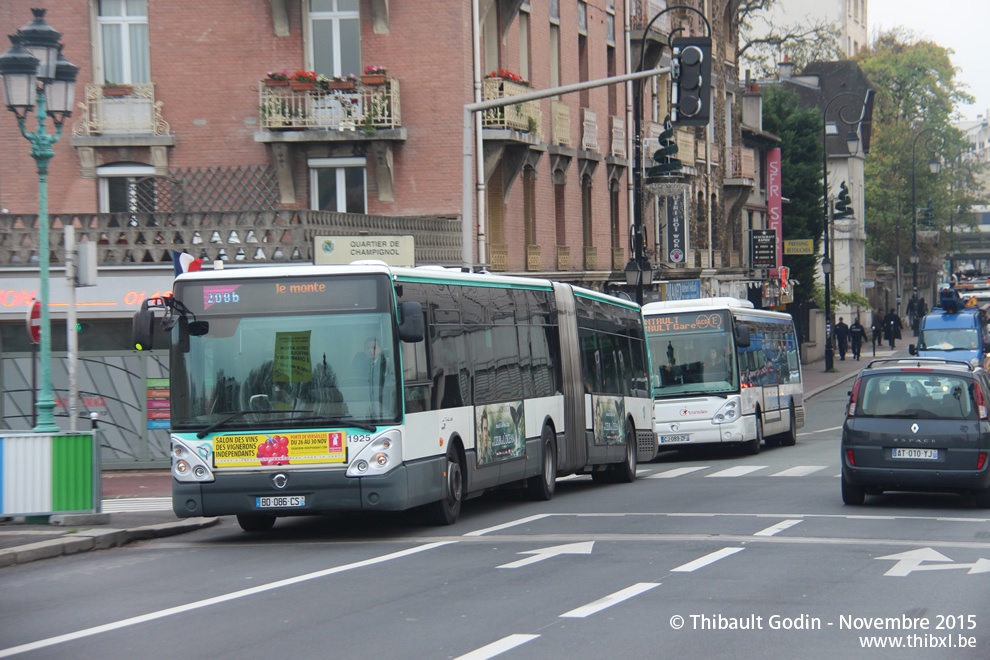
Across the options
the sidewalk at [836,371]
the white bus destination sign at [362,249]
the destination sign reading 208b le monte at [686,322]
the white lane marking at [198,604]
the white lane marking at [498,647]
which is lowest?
the sidewalk at [836,371]

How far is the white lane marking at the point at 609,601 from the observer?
8695mm

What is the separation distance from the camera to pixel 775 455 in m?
26.9

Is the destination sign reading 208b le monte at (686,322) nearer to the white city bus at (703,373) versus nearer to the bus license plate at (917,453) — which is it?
the white city bus at (703,373)

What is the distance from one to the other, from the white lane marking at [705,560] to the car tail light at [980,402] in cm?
498

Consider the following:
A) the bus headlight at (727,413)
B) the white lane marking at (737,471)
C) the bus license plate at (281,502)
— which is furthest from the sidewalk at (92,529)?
the bus headlight at (727,413)


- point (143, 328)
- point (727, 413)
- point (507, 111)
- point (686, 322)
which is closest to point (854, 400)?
point (143, 328)

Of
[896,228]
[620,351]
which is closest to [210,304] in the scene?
[620,351]

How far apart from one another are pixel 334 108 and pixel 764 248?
2997 centimetres

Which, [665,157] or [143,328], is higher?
[665,157]

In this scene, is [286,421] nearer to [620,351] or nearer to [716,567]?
[716,567]

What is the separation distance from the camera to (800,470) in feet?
73.3

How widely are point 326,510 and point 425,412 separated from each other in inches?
58.5

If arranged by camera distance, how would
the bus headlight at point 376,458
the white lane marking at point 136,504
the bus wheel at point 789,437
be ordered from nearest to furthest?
1. the bus headlight at point 376,458
2. the white lane marking at point 136,504
3. the bus wheel at point 789,437

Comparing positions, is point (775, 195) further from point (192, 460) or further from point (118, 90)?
point (192, 460)
